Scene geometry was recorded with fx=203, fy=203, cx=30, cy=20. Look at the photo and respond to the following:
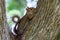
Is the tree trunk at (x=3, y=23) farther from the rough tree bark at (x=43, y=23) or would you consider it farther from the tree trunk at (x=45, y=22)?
the tree trunk at (x=45, y=22)

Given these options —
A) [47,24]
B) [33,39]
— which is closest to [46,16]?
[47,24]

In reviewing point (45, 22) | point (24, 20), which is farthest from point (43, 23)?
point (24, 20)

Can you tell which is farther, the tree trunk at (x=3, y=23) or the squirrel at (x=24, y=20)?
the squirrel at (x=24, y=20)

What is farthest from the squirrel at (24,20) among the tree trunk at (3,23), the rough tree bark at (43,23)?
the tree trunk at (3,23)

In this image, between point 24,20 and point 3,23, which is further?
point 24,20

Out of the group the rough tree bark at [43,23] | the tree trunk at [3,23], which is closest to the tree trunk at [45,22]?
the rough tree bark at [43,23]

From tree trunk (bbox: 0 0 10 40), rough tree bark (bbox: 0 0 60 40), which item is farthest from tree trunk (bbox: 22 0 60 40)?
tree trunk (bbox: 0 0 10 40)

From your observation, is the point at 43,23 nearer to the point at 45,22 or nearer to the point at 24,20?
the point at 45,22

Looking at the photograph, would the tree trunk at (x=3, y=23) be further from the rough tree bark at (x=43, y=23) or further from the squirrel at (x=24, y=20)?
the squirrel at (x=24, y=20)

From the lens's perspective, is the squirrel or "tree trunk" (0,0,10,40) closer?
"tree trunk" (0,0,10,40)

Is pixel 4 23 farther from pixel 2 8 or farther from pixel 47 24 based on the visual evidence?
pixel 47 24

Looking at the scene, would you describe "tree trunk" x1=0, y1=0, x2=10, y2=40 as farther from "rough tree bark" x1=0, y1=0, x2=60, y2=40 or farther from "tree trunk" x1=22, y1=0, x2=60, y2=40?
"tree trunk" x1=22, y1=0, x2=60, y2=40

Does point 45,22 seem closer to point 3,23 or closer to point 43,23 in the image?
point 43,23
